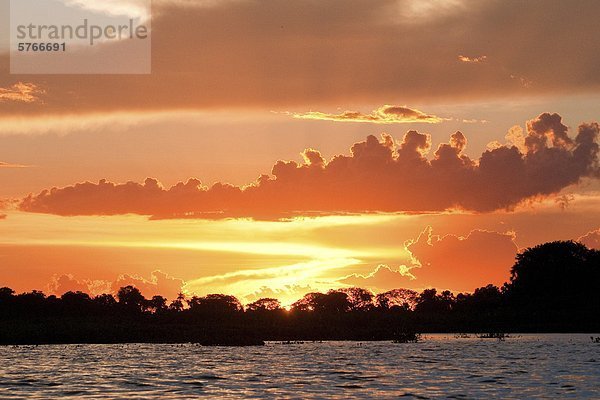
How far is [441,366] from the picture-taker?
75125 millimetres

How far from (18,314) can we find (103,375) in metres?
113

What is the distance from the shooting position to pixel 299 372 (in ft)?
227

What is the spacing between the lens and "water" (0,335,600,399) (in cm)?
5594

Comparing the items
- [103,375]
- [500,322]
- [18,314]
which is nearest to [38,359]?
[103,375]

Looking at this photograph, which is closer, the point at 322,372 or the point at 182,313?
the point at 322,372

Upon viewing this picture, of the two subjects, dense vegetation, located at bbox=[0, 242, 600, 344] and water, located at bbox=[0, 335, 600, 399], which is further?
dense vegetation, located at bbox=[0, 242, 600, 344]

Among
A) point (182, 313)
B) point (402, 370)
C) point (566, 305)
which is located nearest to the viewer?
point (402, 370)

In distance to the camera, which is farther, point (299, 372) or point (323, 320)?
point (323, 320)

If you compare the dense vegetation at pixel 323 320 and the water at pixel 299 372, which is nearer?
the water at pixel 299 372

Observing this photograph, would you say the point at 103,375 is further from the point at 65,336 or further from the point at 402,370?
→ the point at 65,336

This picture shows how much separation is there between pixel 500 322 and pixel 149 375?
117 meters

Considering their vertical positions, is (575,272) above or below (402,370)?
above

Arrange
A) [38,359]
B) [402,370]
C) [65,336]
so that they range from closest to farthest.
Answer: [402,370] → [38,359] → [65,336]

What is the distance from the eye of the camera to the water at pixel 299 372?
55938 millimetres
